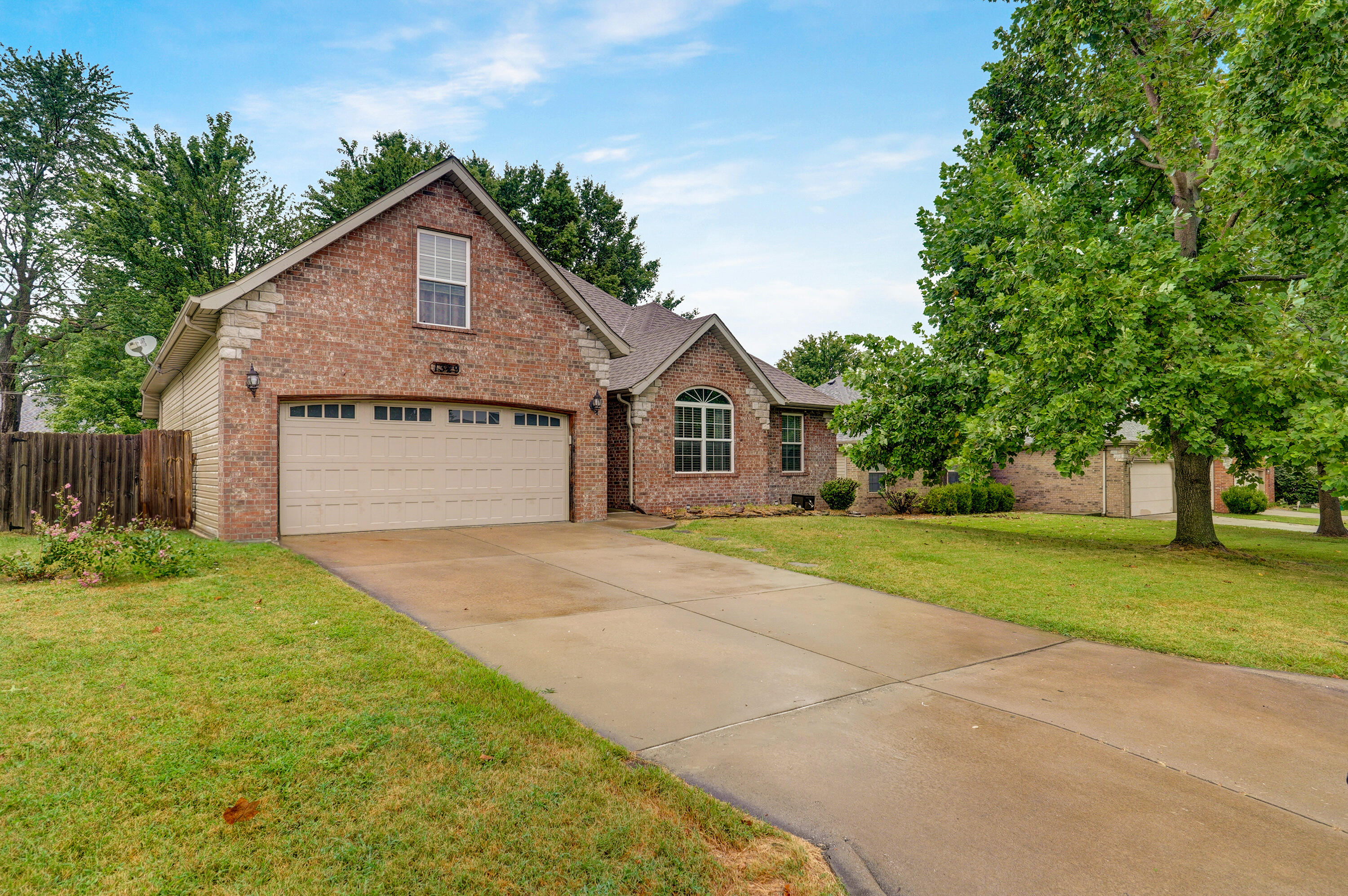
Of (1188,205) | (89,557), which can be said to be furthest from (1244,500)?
(89,557)

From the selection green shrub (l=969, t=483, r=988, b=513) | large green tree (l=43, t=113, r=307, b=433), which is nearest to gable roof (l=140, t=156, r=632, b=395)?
large green tree (l=43, t=113, r=307, b=433)

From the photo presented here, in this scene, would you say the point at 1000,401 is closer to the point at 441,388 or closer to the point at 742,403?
the point at 742,403

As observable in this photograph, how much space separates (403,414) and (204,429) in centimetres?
370

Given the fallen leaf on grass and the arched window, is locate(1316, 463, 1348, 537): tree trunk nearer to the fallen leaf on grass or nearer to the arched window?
the arched window

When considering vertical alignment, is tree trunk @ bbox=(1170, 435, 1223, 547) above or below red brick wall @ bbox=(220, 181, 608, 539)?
below

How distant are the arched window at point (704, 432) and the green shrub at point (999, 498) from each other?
32.9ft

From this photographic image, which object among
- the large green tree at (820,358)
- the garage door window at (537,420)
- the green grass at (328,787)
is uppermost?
the large green tree at (820,358)

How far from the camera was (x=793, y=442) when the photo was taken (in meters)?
21.3

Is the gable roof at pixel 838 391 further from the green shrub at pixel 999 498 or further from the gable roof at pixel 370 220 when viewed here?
the gable roof at pixel 370 220

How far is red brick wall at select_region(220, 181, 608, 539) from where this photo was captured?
11398 mm

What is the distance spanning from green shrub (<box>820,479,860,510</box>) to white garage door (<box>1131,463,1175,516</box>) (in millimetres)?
10470

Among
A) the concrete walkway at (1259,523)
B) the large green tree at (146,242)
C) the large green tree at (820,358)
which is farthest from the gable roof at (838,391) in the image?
the large green tree at (146,242)

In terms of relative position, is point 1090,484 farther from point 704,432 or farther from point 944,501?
point 704,432

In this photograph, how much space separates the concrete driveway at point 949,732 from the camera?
9.60 ft
